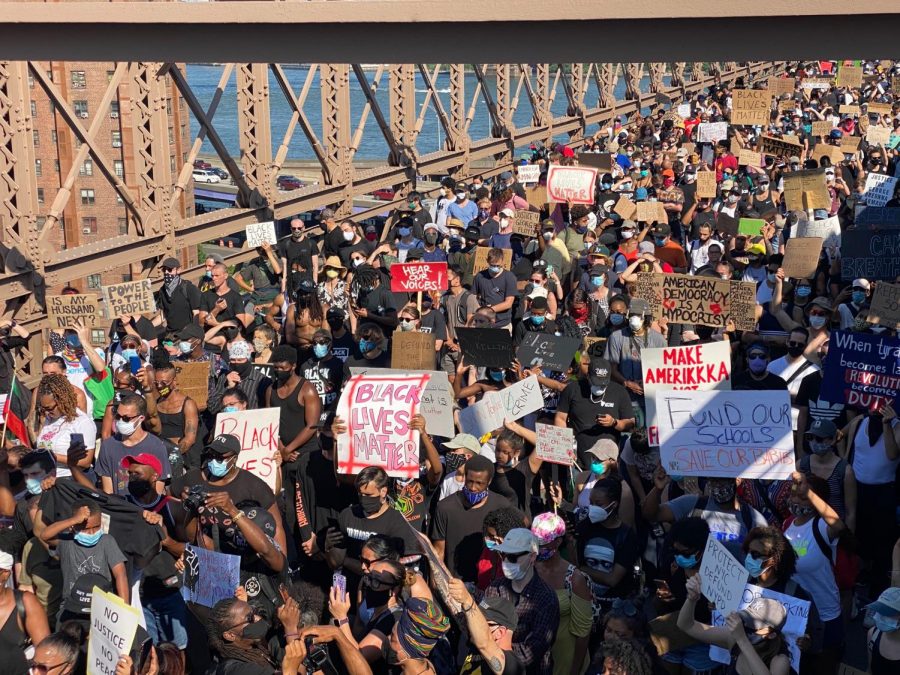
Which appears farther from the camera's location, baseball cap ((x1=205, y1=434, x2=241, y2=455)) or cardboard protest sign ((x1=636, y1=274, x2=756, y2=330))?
cardboard protest sign ((x1=636, y1=274, x2=756, y2=330))

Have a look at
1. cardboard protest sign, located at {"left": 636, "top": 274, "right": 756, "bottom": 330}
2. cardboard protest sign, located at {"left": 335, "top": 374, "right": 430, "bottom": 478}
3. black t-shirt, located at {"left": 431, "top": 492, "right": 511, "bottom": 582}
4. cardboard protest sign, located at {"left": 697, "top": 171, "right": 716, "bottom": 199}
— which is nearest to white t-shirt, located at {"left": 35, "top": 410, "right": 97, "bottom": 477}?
cardboard protest sign, located at {"left": 335, "top": 374, "right": 430, "bottom": 478}

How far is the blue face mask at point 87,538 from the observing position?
644cm

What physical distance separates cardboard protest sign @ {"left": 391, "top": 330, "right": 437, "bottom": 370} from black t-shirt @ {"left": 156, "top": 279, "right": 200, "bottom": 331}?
3.19 metres

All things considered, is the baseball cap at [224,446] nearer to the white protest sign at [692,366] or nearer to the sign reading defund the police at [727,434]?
the sign reading defund the police at [727,434]

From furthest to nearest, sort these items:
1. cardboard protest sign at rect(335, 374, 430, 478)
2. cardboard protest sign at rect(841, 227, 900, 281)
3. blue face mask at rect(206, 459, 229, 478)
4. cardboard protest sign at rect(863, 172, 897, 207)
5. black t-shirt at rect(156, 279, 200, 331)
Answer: cardboard protest sign at rect(863, 172, 897, 207), cardboard protest sign at rect(841, 227, 900, 281), black t-shirt at rect(156, 279, 200, 331), cardboard protest sign at rect(335, 374, 430, 478), blue face mask at rect(206, 459, 229, 478)

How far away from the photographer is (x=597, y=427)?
8570mm

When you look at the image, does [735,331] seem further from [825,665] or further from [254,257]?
[254,257]

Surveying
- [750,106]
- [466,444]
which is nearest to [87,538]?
[466,444]

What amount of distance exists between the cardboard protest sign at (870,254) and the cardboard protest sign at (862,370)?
3962 mm

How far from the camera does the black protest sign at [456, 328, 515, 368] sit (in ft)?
30.4

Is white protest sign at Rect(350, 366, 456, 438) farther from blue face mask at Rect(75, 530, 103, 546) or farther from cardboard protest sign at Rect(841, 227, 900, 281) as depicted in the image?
cardboard protest sign at Rect(841, 227, 900, 281)

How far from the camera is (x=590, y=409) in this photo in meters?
8.59

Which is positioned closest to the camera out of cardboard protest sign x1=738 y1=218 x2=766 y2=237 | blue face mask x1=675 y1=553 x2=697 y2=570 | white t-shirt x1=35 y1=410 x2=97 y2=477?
blue face mask x1=675 y1=553 x2=697 y2=570

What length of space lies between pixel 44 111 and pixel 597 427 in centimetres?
5757
